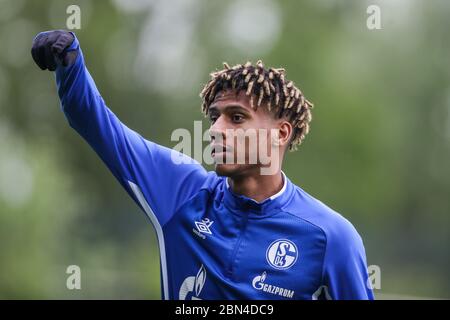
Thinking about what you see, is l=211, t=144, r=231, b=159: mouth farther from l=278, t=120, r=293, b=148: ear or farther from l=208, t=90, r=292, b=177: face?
l=278, t=120, r=293, b=148: ear

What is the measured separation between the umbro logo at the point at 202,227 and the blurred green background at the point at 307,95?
15569mm

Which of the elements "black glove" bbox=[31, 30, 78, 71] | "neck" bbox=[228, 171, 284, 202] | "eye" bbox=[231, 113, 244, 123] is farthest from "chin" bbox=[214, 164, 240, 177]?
"black glove" bbox=[31, 30, 78, 71]

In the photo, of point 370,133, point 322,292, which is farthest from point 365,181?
point 322,292

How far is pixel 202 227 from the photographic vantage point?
4.80 meters

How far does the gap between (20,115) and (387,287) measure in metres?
11.4

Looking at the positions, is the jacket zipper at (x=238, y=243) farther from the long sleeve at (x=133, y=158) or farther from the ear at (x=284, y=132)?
the ear at (x=284, y=132)

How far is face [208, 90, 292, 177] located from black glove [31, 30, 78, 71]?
0.96 metres

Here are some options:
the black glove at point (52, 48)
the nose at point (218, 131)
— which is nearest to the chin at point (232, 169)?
the nose at point (218, 131)

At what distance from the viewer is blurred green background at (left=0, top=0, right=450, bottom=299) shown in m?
22.2

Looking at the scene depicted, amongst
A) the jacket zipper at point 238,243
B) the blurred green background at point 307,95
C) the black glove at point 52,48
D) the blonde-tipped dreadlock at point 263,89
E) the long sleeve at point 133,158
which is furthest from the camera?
the blurred green background at point 307,95

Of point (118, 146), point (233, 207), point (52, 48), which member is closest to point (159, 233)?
point (233, 207)

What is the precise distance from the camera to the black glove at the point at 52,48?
428 cm

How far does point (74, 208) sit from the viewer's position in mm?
19828
